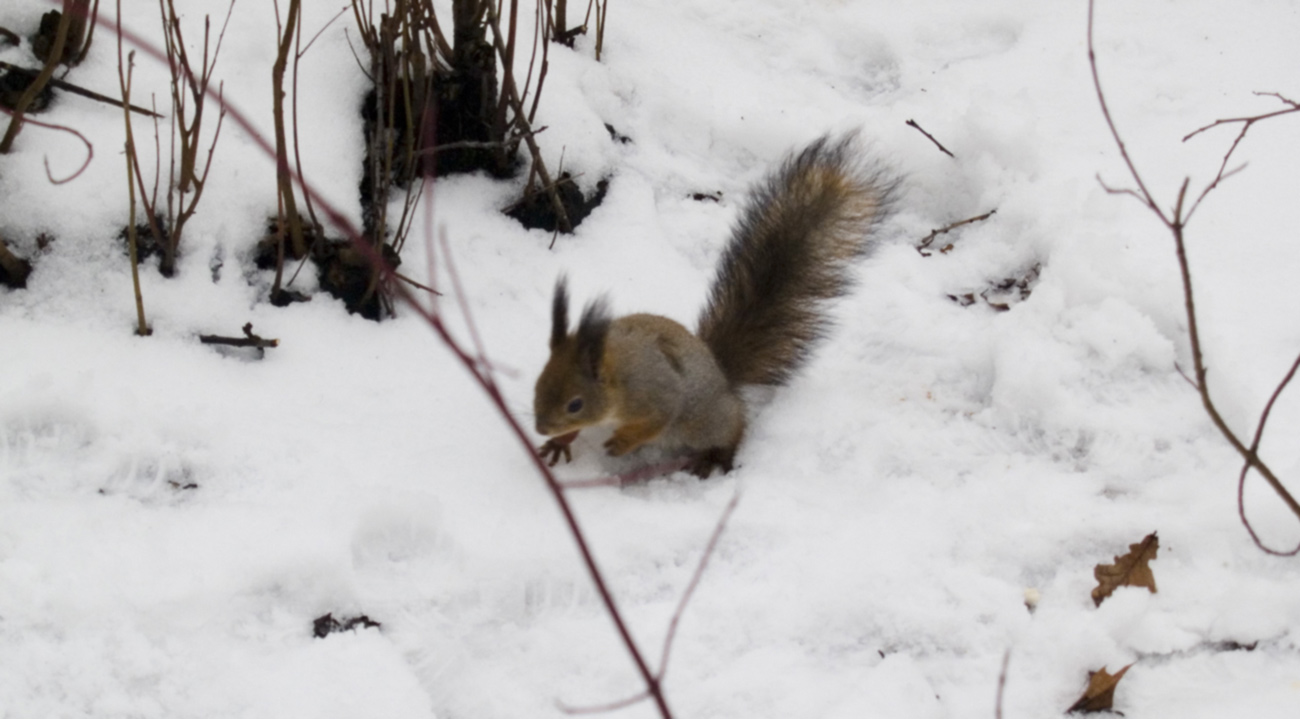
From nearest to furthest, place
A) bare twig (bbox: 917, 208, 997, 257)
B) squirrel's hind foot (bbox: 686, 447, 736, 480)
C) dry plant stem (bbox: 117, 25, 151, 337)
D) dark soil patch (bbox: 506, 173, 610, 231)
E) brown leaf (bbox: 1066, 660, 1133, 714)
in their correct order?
brown leaf (bbox: 1066, 660, 1133, 714), dry plant stem (bbox: 117, 25, 151, 337), squirrel's hind foot (bbox: 686, 447, 736, 480), dark soil patch (bbox: 506, 173, 610, 231), bare twig (bbox: 917, 208, 997, 257)

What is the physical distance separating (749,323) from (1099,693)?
3.78 ft

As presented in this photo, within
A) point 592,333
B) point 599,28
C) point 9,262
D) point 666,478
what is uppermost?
point 599,28

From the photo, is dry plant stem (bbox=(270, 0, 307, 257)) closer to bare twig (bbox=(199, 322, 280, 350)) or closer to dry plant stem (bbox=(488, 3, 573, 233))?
bare twig (bbox=(199, 322, 280, 350))

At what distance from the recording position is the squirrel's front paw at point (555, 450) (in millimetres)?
2398

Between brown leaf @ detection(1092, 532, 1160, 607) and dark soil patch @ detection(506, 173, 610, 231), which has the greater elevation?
dark soil patch @ detection(506, 173, 610, 231)

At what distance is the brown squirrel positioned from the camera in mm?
2342

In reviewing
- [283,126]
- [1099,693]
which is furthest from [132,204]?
[1099,693]

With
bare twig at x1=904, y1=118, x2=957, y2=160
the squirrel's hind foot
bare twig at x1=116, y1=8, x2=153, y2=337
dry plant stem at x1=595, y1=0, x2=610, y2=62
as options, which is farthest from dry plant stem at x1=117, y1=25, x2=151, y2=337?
bare twig at x1=904, y1=118, x2=957, y2=160

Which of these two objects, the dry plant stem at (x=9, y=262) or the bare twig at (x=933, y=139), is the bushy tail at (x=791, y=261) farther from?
the dry plant stem at (x=9, y=262)

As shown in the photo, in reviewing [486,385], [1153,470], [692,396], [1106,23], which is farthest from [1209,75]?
[486,385]

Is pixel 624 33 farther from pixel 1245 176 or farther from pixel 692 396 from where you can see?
pixel 1245 176

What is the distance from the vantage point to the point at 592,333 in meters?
1.87

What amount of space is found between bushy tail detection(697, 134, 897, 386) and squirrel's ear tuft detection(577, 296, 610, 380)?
0.57m

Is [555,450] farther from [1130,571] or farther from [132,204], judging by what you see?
[1130,571]
